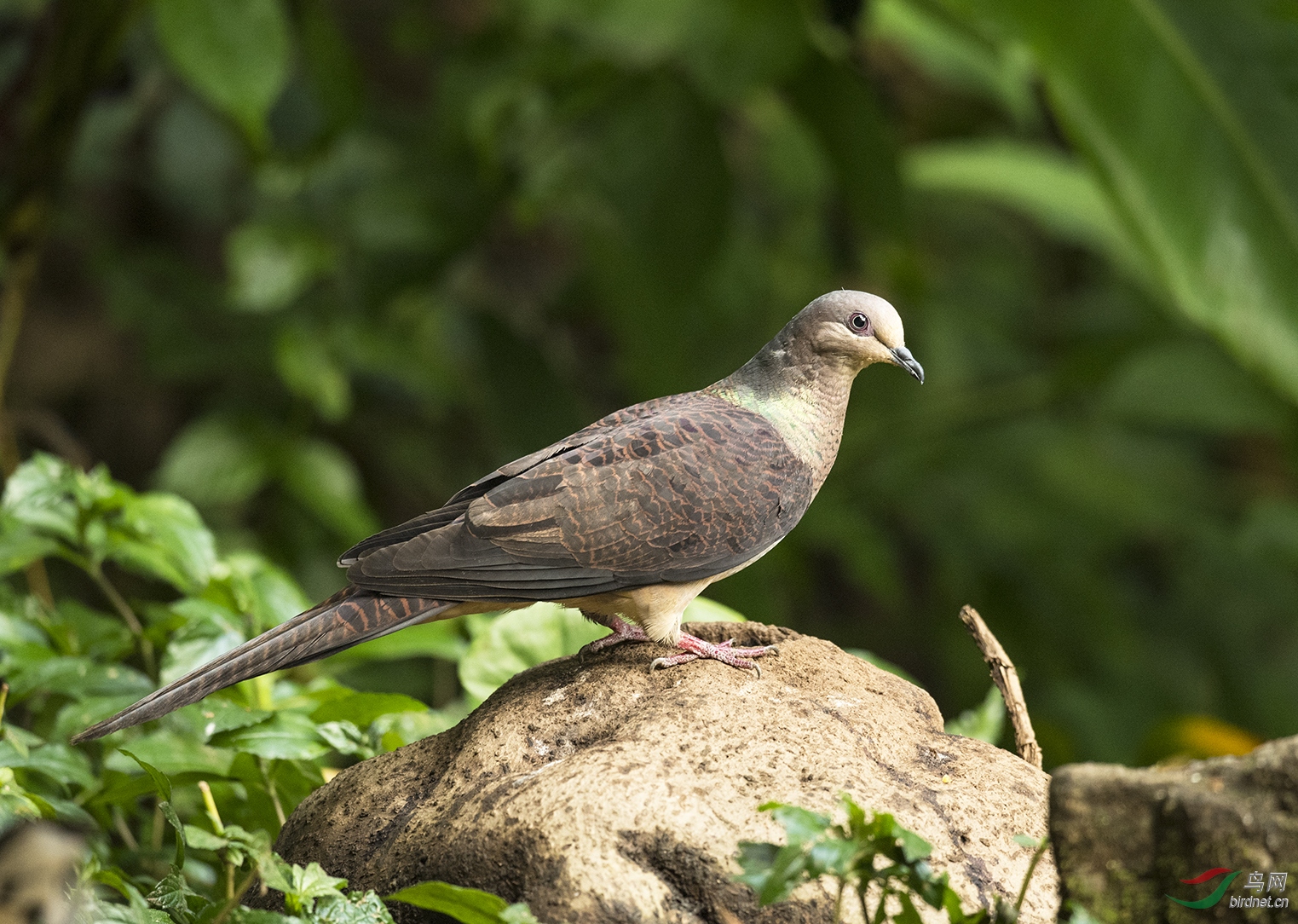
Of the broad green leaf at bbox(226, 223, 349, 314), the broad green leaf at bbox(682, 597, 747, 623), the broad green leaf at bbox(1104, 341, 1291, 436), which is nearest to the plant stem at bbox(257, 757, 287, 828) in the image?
the broad green leaf at bbox(682, 597, 747, 623)

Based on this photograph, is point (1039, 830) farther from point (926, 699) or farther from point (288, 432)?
point (288, 432)

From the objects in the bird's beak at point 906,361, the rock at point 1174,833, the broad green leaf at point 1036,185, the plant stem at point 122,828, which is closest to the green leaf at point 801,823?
the rock at point 1174,833

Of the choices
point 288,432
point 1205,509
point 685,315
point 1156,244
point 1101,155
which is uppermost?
point 1101,155

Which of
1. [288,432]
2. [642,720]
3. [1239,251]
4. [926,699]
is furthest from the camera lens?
[288,432]

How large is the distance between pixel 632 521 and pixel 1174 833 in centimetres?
131

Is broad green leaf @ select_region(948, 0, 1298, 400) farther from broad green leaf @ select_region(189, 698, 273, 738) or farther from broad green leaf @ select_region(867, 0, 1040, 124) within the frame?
broad green leaf @ select_region(189, 698, 273, 738)

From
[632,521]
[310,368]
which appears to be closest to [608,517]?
[632,521]

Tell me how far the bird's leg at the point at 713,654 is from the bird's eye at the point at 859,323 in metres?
0.79

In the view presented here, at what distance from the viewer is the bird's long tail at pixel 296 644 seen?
7.59 feet

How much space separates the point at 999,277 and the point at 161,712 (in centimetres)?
763

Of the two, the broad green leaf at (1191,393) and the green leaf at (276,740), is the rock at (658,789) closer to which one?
the green leaf at (276,740)

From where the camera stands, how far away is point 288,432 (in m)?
Result: 5.19

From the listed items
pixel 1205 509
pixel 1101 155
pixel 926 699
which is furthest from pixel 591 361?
pixel 926 699

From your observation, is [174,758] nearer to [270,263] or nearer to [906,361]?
[906,361]
